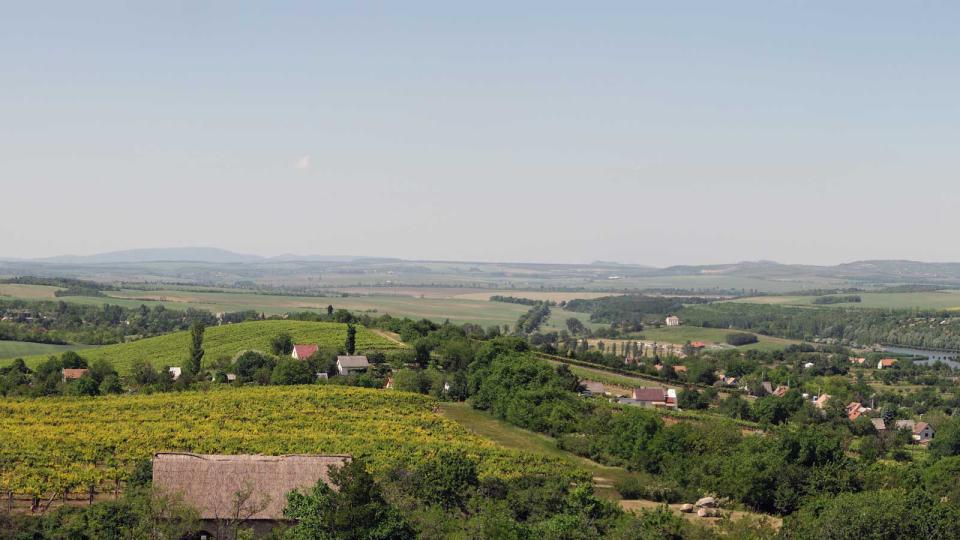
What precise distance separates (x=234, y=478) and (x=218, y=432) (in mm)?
14862

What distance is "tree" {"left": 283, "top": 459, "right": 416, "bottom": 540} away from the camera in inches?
1187

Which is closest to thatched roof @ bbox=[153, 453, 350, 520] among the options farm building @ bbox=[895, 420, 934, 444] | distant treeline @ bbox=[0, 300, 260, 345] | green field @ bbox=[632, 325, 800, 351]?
farm building @ bbox=[895, 420, 934, 444]

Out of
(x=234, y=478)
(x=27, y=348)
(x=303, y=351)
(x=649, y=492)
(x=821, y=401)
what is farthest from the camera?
(x=27, y=348)

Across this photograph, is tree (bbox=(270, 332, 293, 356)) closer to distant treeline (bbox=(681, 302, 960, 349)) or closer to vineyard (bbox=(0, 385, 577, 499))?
vineyard (bbox=(0, 385, 577, 499))

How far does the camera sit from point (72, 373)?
243 ft

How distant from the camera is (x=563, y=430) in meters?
58.1

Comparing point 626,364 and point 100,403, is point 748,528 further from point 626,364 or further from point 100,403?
point 626,364

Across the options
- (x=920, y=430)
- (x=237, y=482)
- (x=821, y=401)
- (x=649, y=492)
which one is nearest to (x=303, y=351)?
(x=649, y=492)

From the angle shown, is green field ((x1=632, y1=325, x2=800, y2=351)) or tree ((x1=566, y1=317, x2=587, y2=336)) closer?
green field ((x1=632, y1=325, x2=800, y2=351))

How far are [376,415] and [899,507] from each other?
3242cm

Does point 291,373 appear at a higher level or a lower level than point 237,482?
lower

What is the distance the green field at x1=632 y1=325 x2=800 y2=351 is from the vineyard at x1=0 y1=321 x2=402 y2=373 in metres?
76.3

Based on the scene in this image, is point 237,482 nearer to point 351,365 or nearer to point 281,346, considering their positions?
point 351,365

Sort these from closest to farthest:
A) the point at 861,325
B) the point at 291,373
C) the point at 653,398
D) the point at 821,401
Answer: the point at 291,373 < the point at 653,398 < the point at 821,401 < the point at 861,325
